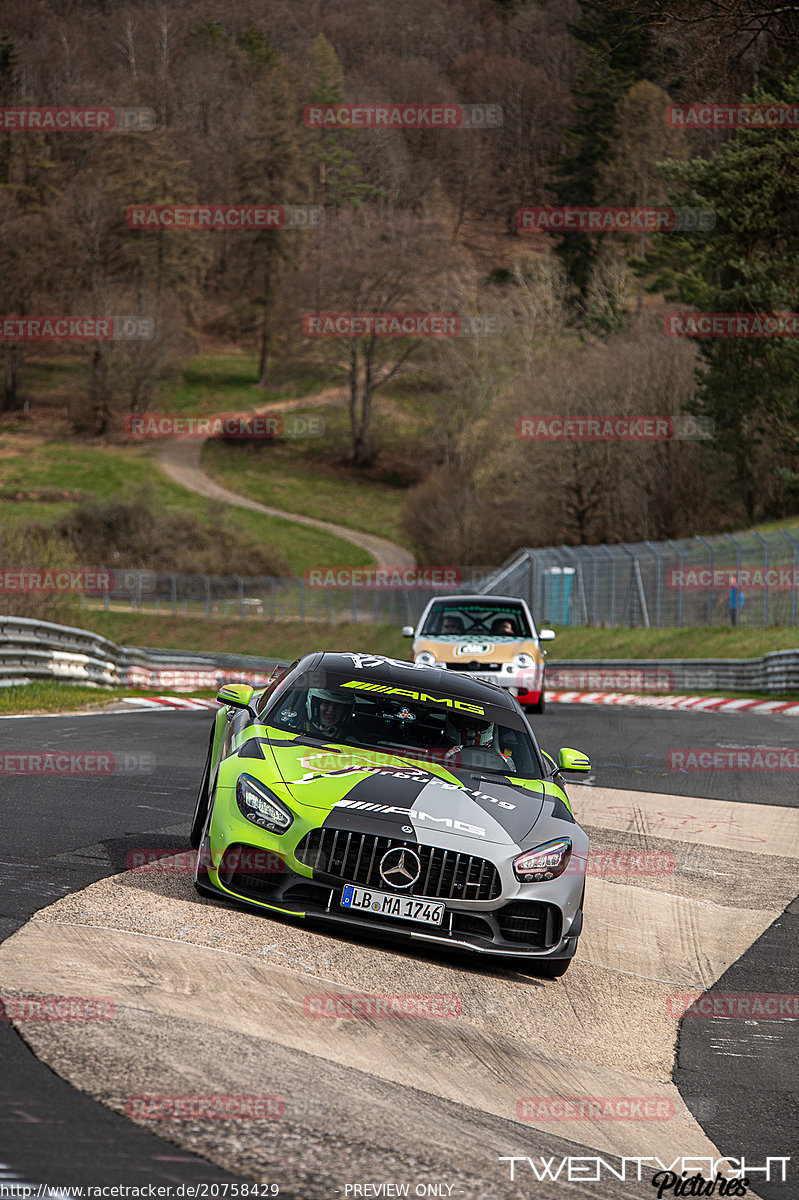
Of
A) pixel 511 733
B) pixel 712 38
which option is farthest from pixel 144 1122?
pixel 712 38

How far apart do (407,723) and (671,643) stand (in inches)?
1067

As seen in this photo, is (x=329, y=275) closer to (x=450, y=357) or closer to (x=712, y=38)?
(x=450, y=357)

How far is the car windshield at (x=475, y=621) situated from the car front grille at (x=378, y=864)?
41.8ft

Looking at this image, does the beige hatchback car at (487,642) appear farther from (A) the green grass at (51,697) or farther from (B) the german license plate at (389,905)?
(B) the german license plate at (389,905)

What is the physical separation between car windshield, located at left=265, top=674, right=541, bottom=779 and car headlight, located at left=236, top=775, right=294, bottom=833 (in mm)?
781

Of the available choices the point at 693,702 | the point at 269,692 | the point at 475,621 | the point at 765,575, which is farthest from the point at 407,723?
the point at 765,575

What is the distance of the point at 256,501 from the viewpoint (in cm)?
8494

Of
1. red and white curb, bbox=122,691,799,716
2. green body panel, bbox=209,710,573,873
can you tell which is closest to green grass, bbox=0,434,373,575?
red and white curb, bbox=122,691,799,716

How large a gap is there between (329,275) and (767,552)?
60.0m

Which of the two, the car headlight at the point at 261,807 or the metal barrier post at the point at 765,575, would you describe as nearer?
the car headlight at the point at 261,807

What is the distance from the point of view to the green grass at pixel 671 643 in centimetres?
3047

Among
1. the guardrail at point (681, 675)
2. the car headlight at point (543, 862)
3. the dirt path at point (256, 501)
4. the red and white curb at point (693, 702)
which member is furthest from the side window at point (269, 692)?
the dirt path at point (256, 501)

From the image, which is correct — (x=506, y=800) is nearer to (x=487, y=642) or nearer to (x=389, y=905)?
(x=389, y=905)

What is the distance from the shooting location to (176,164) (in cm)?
10362
